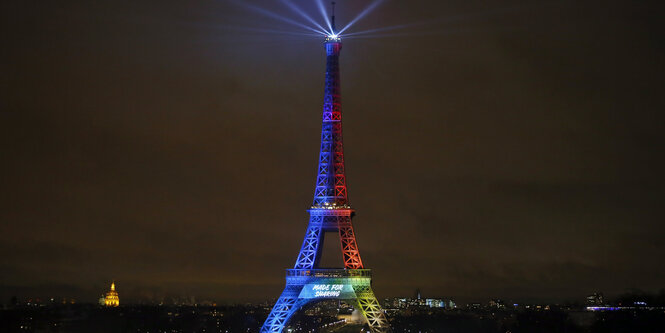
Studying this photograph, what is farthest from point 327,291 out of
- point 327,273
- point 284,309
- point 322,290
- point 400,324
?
point 400,324

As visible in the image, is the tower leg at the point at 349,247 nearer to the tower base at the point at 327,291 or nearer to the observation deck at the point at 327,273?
the observation deck at the point at 327,273

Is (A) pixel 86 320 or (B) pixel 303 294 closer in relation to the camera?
(B) pixel 303 294

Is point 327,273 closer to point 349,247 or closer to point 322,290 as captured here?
point 322,290

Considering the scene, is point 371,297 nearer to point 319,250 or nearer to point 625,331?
point 319,250

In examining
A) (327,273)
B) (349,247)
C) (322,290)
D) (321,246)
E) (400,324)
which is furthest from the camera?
(400,324)

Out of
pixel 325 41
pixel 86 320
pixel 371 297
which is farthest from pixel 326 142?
pixel 86 320

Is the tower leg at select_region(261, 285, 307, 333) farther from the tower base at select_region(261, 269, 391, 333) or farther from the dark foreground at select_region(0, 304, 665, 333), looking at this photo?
the dark foreground at select_region(0, 304, 665, 333)

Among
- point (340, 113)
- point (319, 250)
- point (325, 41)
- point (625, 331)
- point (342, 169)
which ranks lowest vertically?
point (625, 331)
